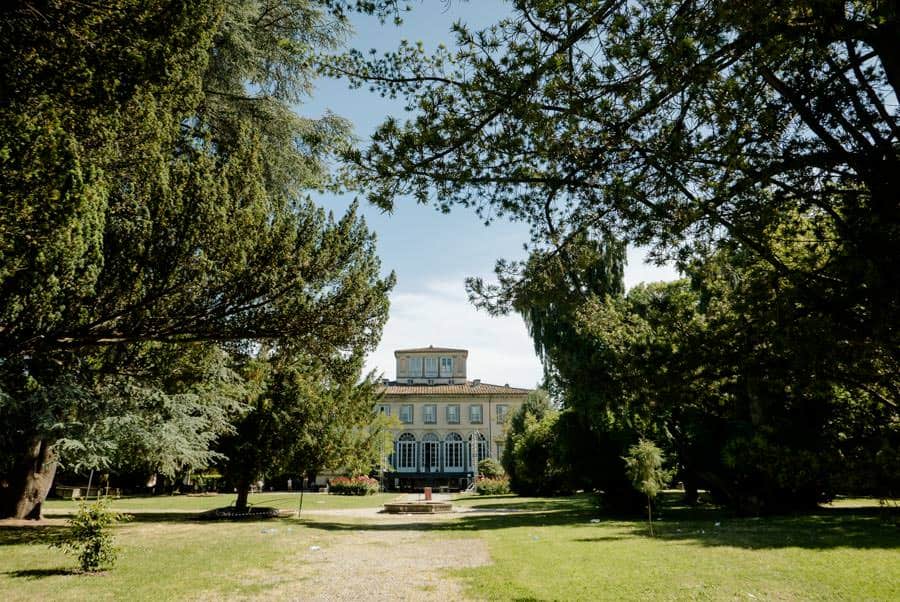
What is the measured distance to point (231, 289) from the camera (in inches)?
348

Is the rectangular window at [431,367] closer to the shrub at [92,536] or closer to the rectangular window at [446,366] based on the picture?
the rectangular window at [446,366]

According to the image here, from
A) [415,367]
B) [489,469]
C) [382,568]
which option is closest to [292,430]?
[382,568]

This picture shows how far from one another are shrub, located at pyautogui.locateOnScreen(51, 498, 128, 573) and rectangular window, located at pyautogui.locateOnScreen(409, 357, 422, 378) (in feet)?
168

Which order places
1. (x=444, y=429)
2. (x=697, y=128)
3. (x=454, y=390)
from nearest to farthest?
(x=697, y=128)
(x=444, y=429)
(x=454, y=390)

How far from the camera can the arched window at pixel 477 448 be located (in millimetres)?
53062

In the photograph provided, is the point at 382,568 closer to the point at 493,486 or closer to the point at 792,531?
the point at 792,531

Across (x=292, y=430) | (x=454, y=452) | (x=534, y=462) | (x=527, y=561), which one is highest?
(x=292, y=430)

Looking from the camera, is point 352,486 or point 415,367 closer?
point 352,486

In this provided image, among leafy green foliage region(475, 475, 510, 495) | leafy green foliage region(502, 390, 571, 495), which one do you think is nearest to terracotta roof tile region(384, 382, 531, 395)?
leafy green foliage region(475, 475, 510, 495)

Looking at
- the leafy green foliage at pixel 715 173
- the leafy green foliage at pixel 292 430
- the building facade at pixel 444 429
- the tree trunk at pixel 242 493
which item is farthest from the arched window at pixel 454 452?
the leafy green foliage at pixel 715 173

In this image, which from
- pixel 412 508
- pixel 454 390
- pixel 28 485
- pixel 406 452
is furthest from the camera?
pixel 454 390

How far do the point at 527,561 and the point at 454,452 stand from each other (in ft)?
150

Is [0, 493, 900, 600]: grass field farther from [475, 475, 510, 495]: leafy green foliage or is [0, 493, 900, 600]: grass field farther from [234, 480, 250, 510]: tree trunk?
[475, 475, 510, 495]: leafy green foliage

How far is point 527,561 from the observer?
950 cm
